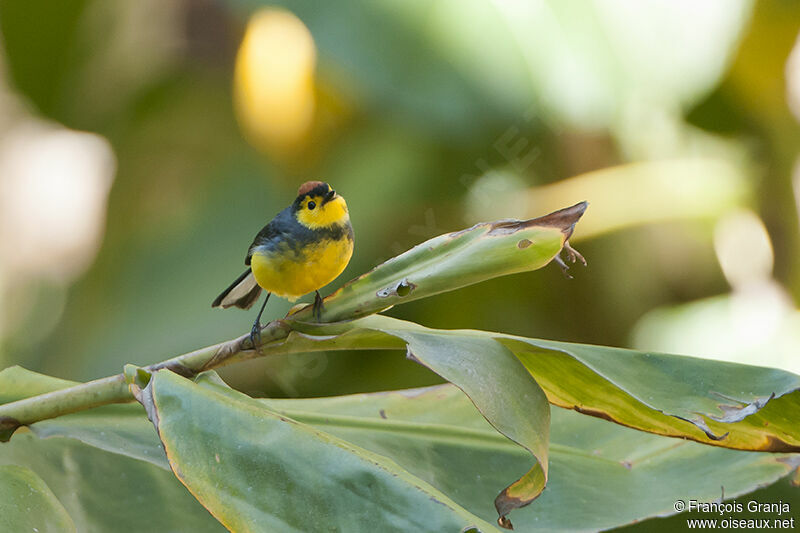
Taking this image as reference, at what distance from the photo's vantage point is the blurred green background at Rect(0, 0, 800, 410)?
3.83ft

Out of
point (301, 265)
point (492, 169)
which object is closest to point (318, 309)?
point (301, 265)

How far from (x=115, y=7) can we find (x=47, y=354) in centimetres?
62

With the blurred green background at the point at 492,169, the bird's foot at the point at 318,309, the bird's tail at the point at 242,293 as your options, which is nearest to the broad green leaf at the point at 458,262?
the bird's foot at the point at 318,309

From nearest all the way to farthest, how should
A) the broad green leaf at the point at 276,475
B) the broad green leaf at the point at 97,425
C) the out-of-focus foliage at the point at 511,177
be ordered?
the broad green leaf at the point at 276,475
the broad green leaf at the point at 97,425
the out-of-focus foliage at the point at 511,177

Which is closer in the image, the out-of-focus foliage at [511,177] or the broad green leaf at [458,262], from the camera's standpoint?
the broad green leaf at [458,262]

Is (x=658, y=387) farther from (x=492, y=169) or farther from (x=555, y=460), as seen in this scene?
(x=492, y=169)

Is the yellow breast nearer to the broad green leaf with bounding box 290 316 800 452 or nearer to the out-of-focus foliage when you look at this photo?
the broad green leaf with bounding box 290 316 800 452

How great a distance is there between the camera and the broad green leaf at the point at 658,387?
0.41 meters

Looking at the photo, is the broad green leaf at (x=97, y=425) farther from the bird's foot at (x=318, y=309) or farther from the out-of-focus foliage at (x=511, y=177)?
the out-of-focus foliage at (x=511, y=177)

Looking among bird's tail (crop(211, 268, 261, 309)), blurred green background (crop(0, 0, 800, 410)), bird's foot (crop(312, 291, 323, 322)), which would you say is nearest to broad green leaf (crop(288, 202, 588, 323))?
bird's foot (crop(312, 291, 323, 322))

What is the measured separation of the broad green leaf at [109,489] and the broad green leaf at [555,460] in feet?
0.31

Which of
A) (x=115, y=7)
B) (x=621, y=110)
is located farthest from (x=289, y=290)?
(x=115, y=7)

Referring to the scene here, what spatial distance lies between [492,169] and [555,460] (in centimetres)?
71

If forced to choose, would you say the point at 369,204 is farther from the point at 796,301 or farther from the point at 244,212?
the point at 796,301
